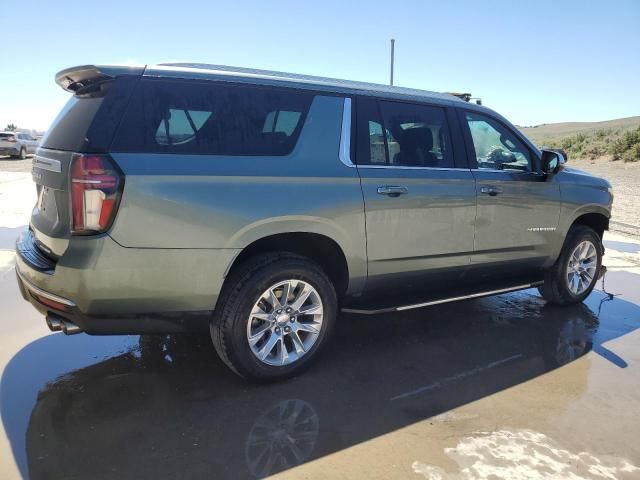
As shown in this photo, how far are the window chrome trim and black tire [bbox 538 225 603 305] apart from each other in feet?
8.93

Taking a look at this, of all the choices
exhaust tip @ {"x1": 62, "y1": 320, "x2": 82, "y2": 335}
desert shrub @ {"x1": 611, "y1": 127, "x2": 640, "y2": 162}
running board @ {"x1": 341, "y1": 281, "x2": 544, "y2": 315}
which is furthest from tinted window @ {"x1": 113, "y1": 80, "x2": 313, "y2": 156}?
→ desert shrub @ {"x1": 611, "y1": 127, "x2": 640, "y2": 162}

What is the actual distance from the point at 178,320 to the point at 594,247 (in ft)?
14.1

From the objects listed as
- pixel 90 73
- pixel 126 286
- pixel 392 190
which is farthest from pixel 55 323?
pixel 392 190

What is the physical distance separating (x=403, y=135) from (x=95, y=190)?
2.24m

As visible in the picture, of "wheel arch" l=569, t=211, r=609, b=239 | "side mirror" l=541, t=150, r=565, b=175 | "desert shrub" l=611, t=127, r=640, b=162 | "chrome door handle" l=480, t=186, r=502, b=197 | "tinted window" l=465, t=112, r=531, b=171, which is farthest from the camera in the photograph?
"desert shrub" l=611, t=127, r=640, b=162

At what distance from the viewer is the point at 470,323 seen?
4.73 meters

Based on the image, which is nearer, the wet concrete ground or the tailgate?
the wet concrete ground

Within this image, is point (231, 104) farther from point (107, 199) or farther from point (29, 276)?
point (29, 276)

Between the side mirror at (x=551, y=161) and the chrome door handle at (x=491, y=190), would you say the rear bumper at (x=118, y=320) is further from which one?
the side mirror at (x=551, y=161)

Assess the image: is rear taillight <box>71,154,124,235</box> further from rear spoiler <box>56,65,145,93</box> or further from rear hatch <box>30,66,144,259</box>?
rear spoiler <box>56,65,145,93</box>

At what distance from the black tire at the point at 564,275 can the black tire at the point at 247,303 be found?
2.85m

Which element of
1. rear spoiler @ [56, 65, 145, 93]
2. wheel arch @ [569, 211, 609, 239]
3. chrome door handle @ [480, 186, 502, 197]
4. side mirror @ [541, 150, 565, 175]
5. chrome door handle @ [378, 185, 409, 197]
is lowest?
wheel arch @ [569, 211, 609, 239]

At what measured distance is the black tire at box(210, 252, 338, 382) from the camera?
3150 mm

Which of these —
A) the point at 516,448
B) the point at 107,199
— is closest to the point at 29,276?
the point at 107,199
